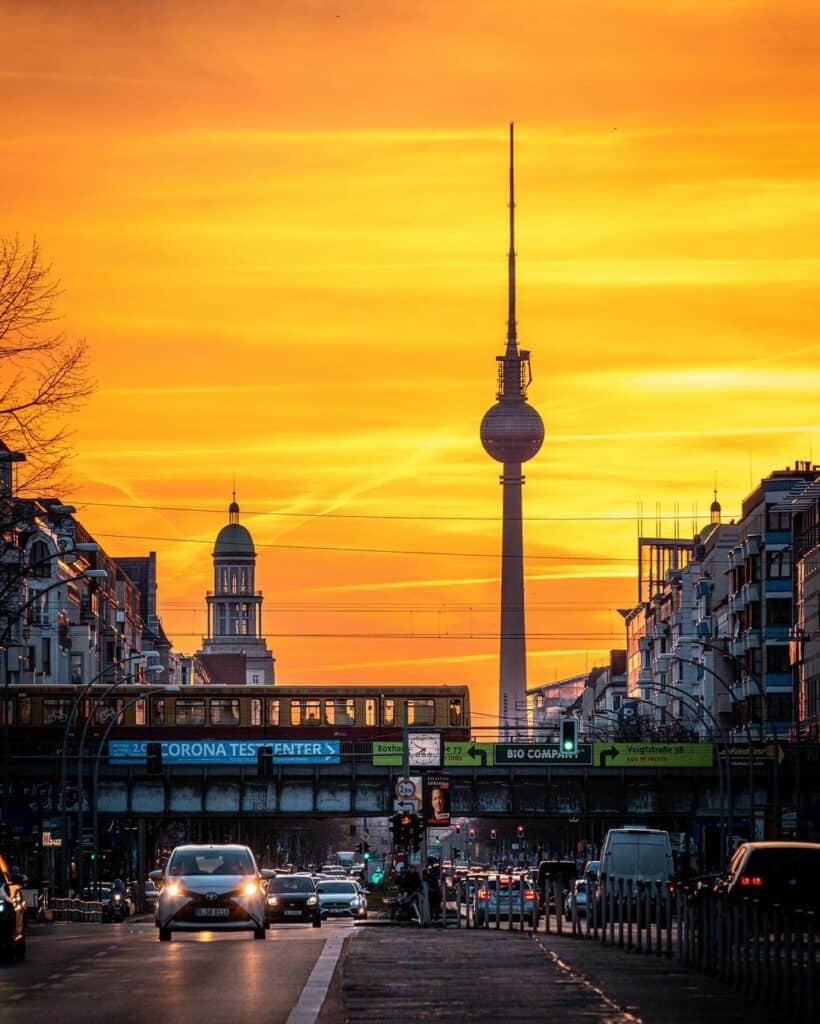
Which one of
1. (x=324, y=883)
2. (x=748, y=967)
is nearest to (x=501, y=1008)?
(x=748, y=967)

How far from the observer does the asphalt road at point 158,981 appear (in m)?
24.0

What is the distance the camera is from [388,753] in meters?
96.9

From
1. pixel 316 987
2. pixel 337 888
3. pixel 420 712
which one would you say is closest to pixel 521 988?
pixel 316 987

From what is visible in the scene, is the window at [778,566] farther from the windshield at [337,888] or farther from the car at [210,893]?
the car at [210,893]

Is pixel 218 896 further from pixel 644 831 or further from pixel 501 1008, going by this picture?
pixel 644 831

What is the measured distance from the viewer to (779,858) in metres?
36.6

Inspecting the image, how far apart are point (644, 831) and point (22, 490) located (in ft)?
88.5

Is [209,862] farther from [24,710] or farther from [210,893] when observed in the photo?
[24,710]

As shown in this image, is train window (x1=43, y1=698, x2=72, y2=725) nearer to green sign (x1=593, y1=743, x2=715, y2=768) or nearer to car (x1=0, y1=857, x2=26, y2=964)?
green sign (x1=593, y1=743, x2=715, y2=768)

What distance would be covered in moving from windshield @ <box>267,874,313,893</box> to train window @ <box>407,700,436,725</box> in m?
18.1

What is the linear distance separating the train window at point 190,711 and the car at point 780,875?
61.8 m

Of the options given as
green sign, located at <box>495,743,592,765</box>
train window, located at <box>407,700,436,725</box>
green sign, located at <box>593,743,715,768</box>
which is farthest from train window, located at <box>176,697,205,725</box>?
green sign, located at <box>593,743,715,768</box>

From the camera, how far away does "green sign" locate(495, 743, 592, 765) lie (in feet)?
360

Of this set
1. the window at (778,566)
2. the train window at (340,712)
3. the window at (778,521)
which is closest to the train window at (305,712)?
the train window at (340,712)
